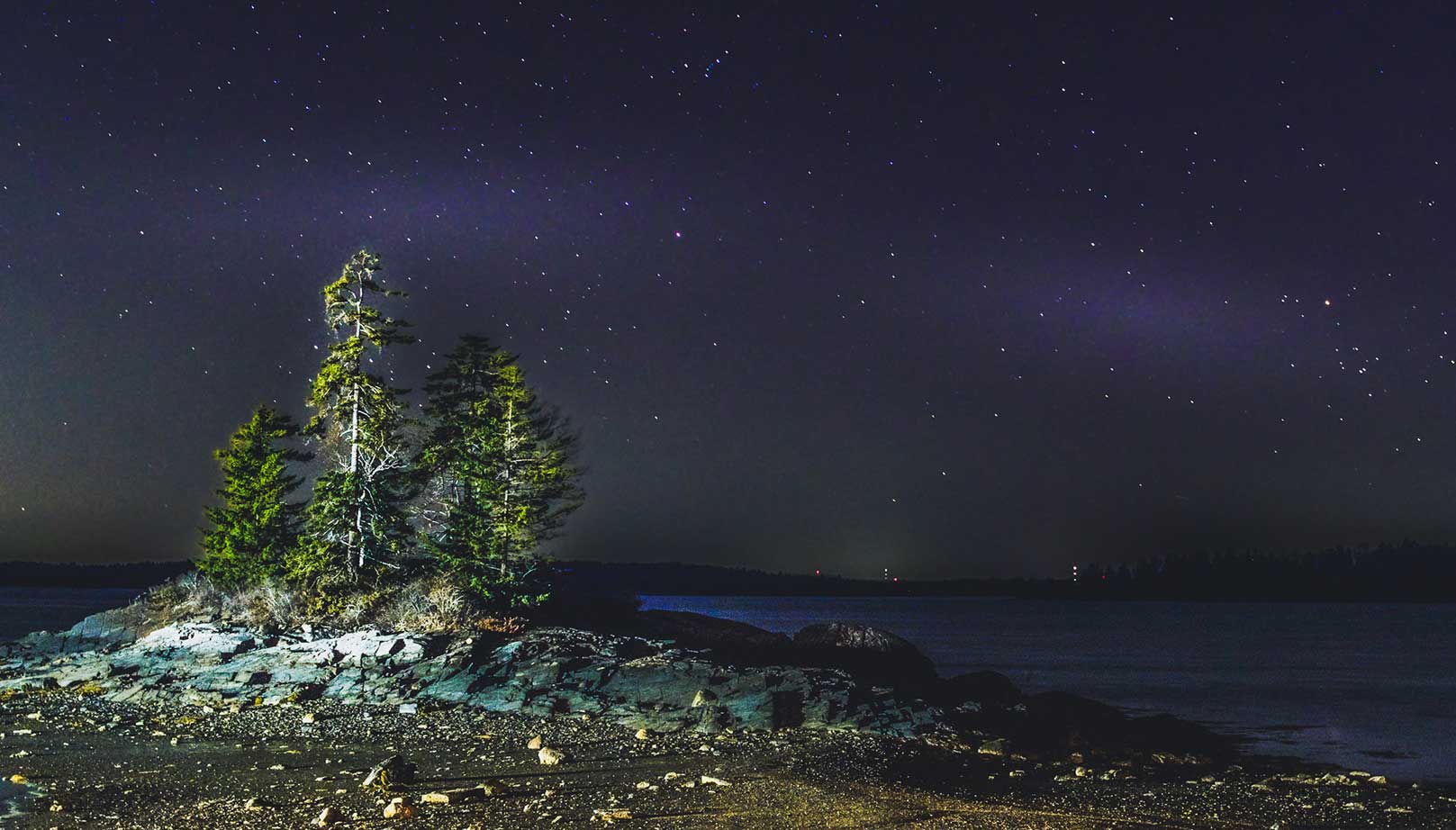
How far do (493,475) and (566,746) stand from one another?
27608mm

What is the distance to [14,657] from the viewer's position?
109 ft

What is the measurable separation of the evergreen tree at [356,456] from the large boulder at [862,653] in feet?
46.3

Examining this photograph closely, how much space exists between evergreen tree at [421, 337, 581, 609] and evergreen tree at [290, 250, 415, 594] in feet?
10.4

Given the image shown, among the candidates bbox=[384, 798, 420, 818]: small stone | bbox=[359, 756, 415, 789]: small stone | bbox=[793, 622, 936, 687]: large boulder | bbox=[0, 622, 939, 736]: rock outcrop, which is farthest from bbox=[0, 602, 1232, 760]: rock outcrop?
bbox=[384, 798, 420, 818]: small stone

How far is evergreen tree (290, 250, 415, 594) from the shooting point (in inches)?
1449

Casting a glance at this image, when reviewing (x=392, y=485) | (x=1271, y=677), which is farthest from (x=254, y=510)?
(x=1271, y=677)

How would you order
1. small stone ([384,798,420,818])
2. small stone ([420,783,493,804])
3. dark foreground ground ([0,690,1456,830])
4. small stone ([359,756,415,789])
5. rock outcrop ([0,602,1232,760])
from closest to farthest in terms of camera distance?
small stone ([384,798,420,818]), dark foreground ground ([0,690,1456,830]), small stone ([420,783,493,804]), small stone ([359,756,415,789]), rock outcrop ([0,602,1232,760])

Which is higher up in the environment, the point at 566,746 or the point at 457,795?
the point at 457,795

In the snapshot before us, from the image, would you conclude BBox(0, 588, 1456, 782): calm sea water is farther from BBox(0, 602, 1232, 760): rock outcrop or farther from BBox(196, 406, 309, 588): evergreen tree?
BBox(196, 406, 309, 588): evergreen tree

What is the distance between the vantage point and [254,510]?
42.0m

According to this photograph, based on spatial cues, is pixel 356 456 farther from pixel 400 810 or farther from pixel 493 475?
pixel 400 810

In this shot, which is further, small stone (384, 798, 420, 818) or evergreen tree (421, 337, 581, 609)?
evergreen tree (421, 337, 581, 609)

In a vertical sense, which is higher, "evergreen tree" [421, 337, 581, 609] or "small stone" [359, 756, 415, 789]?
"evergreen tree" [421, 337, 581, 609]

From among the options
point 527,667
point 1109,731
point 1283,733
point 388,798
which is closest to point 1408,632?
point 1283,733
